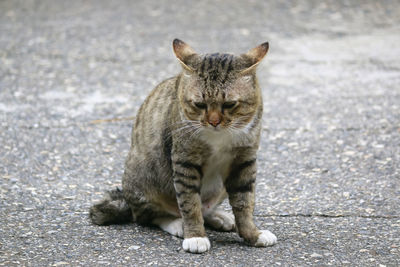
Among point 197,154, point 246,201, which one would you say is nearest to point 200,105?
point 197,154

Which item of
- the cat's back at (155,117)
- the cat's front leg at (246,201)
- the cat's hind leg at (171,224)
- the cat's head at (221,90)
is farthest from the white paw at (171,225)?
the cat's head at (221,90)

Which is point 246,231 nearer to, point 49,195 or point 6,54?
point 49,195

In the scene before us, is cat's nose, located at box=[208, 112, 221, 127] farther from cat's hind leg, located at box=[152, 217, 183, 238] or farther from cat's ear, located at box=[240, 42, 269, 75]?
cat's hind leg, located at box=[152, 217, 183, 238]

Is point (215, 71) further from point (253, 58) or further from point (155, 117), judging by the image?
point (155, 117)

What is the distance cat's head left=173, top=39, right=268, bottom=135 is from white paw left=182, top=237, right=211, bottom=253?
2.33 feet

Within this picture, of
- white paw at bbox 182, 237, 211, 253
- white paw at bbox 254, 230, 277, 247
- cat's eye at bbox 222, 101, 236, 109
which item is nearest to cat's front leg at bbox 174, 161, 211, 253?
white paw at bbox 182, 237, 211, 253

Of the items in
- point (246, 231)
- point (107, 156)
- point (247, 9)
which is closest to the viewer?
point (246, 231)

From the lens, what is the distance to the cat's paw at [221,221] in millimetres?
4266

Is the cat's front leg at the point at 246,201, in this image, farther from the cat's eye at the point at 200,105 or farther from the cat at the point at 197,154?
the cat's eye at the point at 200,105

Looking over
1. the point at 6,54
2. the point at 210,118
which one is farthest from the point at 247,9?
the point at 210,118

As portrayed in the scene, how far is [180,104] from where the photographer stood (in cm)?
388

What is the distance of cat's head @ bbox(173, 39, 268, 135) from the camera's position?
145 inches

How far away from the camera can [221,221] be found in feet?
14.0

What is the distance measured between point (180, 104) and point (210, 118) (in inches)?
11.5
